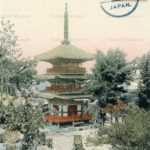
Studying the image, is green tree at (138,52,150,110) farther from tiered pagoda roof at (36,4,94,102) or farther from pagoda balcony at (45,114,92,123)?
pagoda balcony at (45,114,92,123)

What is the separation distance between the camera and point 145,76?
23.1 meters

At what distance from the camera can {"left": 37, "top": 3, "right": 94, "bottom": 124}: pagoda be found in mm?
23828

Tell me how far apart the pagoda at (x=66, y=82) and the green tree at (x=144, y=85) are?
7.67 ft

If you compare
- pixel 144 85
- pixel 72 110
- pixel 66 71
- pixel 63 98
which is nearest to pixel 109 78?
pixel 144 85

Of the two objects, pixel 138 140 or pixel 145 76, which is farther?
pixel 145 76

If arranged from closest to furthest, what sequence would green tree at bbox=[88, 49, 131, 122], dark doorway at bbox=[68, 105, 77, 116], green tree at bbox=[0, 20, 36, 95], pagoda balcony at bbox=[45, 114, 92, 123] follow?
1. green tree at bbox=[0, 20, 36, 95]
2. green tree at bbox=[88, 49, 131, 122]
3. pagoda balcony at bbox=[45, 114, 92, 123]
4. dark doorway at bbox=[68, 105, 77, 116]

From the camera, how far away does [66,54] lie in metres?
25.1

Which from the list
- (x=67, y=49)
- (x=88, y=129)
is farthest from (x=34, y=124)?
(x=67, y=49)

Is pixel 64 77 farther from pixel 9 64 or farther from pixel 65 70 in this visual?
pixel 9 64

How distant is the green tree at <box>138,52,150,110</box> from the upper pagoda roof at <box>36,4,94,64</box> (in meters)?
2.80

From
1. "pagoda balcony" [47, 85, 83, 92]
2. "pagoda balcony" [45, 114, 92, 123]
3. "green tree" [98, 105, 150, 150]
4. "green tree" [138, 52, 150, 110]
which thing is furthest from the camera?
"pagoda balcony" [47, 85, 83, 92]

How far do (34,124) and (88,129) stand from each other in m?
9.69

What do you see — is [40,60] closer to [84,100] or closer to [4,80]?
[84,100]

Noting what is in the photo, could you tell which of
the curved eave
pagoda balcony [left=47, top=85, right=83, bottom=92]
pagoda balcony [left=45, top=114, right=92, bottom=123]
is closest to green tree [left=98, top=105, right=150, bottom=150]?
pagoda balcony [left=45, top=114, right=92, bottom=123]
